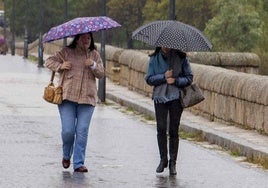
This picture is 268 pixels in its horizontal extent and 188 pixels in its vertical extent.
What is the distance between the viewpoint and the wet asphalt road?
13.4 meters

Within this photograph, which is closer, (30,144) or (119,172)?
(119,172)

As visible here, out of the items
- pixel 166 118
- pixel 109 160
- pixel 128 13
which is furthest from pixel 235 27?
pixel 166 118

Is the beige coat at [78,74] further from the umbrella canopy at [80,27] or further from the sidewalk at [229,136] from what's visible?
the sidewalk at [229,136]

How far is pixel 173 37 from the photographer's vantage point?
1377cm

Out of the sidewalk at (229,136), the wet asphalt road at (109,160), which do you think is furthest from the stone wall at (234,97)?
the wet asphalt road at (109,160)

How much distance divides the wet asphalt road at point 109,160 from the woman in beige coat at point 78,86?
394 mm

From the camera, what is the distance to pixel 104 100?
28281 millimetres

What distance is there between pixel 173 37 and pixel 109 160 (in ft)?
8.37

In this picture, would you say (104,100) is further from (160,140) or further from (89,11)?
(89,11)

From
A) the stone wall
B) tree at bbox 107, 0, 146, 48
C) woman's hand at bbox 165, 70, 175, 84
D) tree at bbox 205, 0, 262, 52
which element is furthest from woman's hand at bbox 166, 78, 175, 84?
tree at bbox 107, 0, 146, 48

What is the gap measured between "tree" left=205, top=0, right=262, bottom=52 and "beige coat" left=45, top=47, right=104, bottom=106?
2944 inches

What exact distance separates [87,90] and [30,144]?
3698mm

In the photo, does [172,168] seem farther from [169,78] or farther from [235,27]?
[235,27]

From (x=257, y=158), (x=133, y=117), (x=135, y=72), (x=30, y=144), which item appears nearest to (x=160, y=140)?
(x=257, y=158)
